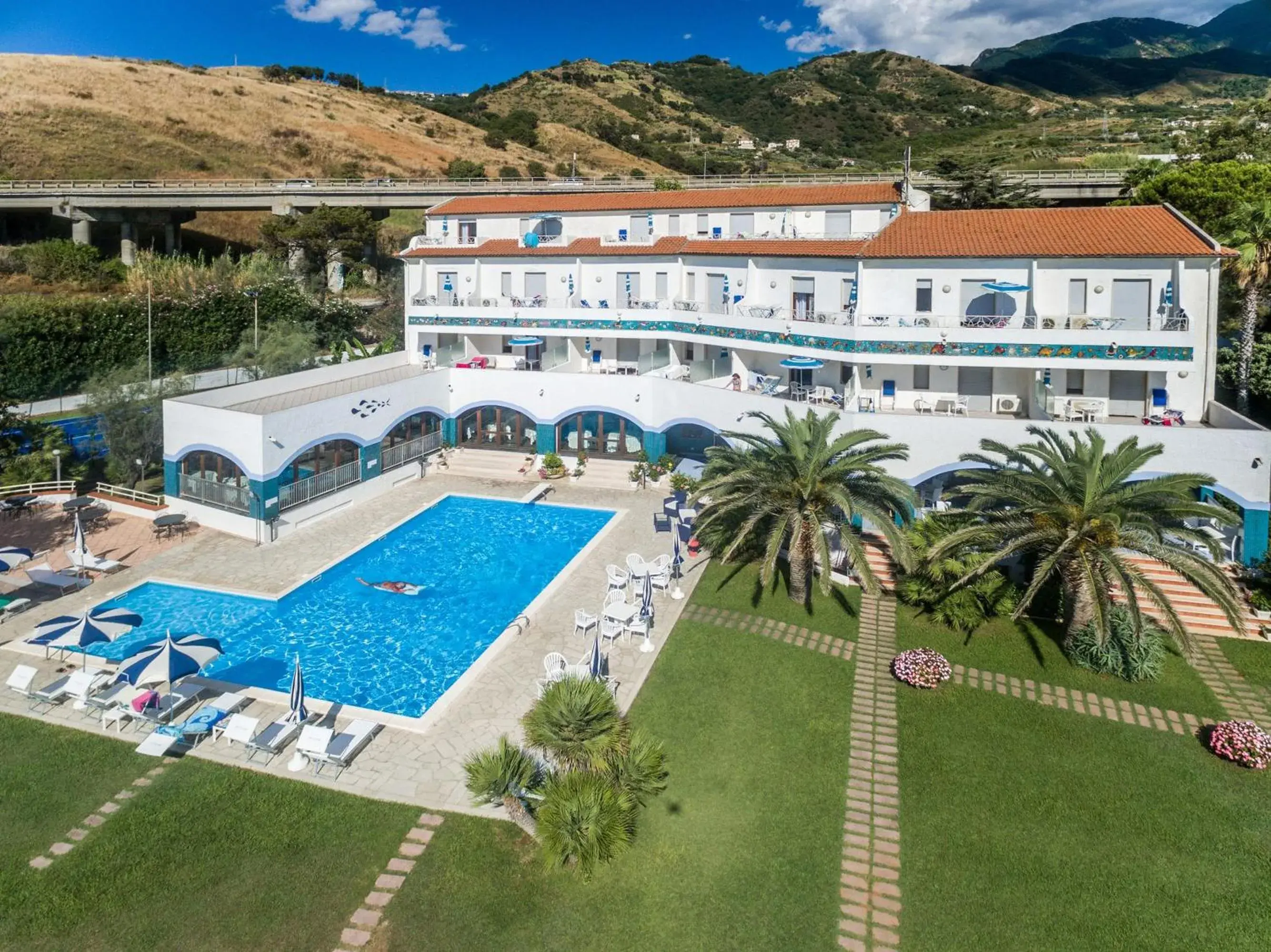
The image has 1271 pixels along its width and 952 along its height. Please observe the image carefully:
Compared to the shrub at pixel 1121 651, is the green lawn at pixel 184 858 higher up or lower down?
lower down

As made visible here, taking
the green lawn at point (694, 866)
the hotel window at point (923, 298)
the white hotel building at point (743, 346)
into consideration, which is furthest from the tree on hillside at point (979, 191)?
the green lawn at point (694, 866)

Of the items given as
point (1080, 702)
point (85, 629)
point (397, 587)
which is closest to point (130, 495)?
point (397, 587)

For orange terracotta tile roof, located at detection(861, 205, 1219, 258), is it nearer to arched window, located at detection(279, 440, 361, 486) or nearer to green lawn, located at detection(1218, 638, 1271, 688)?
green lawn, located at detection(1218, 638, 1271, 688)

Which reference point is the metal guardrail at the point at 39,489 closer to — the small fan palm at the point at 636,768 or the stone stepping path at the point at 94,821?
the stone stepping path at the point at 94,821

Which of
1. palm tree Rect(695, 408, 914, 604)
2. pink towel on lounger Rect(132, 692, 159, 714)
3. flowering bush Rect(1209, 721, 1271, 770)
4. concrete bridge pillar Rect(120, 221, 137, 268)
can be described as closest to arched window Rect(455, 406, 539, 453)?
palm tree Rect(695, 408, 914, 604)

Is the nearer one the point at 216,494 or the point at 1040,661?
the point at 1040,661

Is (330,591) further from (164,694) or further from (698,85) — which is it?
(698,85)

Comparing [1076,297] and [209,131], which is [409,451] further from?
[209,131]
